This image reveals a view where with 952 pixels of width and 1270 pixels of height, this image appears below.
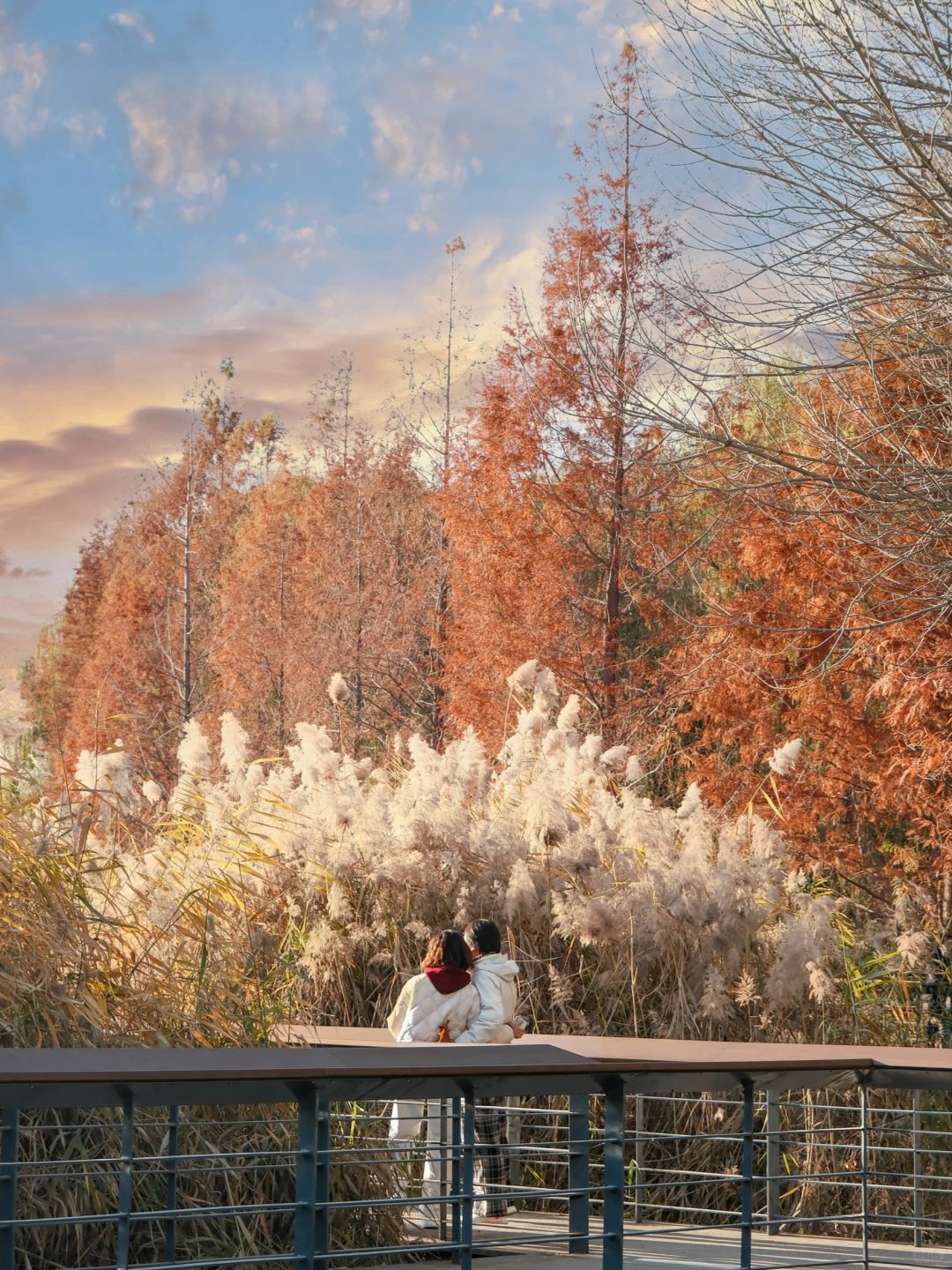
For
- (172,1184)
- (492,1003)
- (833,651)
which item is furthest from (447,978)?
(833,651)

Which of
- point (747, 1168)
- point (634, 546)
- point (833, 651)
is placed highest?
point (634, 546)

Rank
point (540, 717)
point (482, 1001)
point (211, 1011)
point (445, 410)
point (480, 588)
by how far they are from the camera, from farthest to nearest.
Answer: point (445, 410) → point (480, 588) → point (540, 717) → point (482, 1001) → point (211, 1011)

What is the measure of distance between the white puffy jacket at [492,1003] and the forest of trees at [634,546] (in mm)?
2492

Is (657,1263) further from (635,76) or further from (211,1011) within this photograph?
(635,76)

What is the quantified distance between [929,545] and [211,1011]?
6.96m

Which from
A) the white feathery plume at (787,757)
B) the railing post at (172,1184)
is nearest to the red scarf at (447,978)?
the railing post at (172,1184)

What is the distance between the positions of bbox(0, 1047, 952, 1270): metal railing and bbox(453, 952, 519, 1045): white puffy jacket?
1.73ft

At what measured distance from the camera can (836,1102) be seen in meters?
8.89

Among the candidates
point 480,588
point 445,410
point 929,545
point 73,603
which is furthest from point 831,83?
point 73,603

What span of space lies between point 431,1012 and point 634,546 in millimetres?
10677

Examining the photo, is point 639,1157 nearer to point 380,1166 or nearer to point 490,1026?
point 490,1026

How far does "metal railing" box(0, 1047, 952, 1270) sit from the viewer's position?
4094mm

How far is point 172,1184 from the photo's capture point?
5.36 m

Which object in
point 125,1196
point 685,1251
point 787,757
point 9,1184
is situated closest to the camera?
point 125,1196
